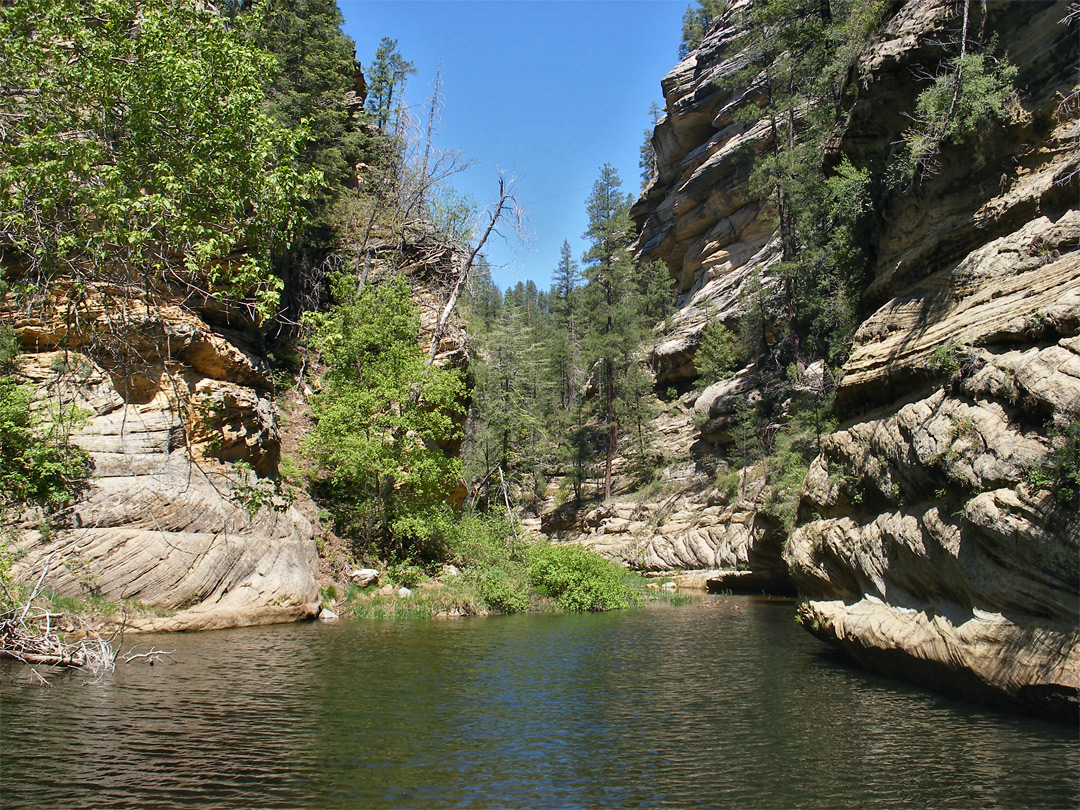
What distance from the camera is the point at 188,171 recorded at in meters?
8.61

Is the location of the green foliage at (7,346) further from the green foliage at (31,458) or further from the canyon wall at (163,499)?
the green foliage at (31,458)

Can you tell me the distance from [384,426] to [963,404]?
16952 mm

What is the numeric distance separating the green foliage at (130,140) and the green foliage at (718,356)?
37042 mm

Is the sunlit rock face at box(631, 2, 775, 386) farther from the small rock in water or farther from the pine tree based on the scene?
the small rock in water

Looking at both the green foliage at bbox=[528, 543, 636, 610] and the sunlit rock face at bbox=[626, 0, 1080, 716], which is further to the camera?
the green foliage at bbox=[528, 543, 636, 610]

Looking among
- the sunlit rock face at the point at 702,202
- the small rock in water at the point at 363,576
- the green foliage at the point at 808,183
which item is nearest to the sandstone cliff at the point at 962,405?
the green foliage at the point at 808,183

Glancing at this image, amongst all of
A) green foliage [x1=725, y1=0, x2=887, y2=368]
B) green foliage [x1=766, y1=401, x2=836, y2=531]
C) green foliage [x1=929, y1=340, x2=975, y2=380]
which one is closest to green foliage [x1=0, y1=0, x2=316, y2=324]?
green foliage [x1=929, y1=340, x2=975, y2=380]

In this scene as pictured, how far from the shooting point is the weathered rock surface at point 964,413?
8453 millimetres

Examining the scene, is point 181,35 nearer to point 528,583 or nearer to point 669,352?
point 528,583

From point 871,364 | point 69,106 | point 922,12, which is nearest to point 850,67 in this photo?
point 922,12

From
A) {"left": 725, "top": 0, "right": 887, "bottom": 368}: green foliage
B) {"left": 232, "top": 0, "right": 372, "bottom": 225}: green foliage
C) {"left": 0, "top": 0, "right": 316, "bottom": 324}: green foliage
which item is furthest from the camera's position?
{"left": 232, "top": 0, "right": 372, "bottom": 225}: green foliage

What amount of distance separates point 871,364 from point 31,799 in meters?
14.6

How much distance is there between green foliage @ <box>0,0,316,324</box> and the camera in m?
7.73

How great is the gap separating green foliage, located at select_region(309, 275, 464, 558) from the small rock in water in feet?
5.37
